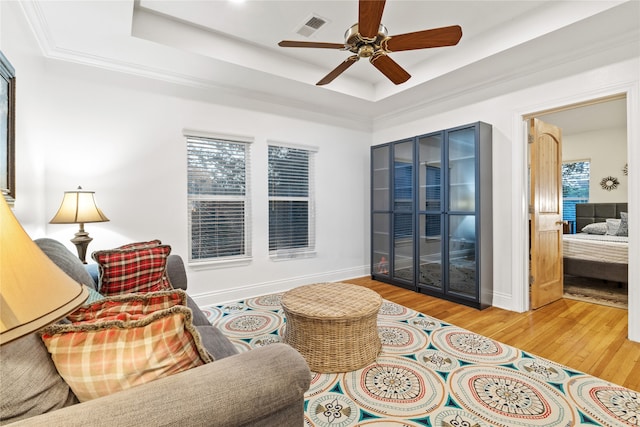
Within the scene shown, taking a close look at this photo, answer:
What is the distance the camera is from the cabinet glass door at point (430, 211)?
12.4ft

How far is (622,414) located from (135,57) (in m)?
4.42

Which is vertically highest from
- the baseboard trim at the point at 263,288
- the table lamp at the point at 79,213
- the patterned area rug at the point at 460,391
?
the table lamp at the point at 79,213

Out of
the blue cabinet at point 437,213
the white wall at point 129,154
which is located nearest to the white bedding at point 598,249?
the blue cabinet at point 437,213

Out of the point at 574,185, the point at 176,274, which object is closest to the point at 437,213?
the point at 176,274

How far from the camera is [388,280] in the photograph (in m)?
4.45

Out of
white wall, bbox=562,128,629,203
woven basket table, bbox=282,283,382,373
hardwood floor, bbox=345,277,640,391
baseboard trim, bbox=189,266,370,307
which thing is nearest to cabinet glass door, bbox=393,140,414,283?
hardwood floor, bbox=345,277,640,391

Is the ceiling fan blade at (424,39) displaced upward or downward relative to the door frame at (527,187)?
upward

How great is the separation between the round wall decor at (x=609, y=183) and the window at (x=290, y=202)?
19.5ft

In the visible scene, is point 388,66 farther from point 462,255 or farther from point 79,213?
point 79,213

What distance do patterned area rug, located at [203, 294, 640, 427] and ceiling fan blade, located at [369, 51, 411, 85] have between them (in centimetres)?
221

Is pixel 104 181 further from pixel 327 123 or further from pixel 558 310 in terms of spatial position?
pixel 558 310

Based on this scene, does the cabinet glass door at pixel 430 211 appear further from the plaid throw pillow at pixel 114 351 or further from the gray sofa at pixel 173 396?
the plaid throw pillow at pixel 114 351

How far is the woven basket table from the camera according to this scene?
2.12 m

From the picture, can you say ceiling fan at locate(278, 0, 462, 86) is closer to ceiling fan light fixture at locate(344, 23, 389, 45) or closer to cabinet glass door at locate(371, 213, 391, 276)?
ceiling fan light fixture at locate(344, 23, 389, 45)
